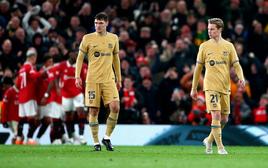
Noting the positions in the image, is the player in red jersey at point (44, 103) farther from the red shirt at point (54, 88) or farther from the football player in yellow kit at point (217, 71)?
the football player in yellow kit at point (217, 71)

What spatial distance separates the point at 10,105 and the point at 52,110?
4.42 ft

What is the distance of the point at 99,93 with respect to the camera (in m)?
18.4

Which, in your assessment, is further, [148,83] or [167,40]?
[167,40]

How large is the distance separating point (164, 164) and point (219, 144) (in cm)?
318

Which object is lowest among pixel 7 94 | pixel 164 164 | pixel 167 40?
pixel 164 164

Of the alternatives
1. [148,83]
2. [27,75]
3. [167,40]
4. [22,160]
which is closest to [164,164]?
[22,160]

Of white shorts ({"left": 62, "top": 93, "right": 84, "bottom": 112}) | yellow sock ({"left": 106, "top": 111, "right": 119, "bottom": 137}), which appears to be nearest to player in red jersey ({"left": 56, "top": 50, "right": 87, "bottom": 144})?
white shorts ({"left": 62, "top": 93, "right": 84, "bottom": 112})

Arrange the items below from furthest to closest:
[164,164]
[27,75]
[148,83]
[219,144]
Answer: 1. [148,83]
2. [27,75]
3. [219,144]
4. [164,164]

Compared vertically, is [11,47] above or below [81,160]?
above

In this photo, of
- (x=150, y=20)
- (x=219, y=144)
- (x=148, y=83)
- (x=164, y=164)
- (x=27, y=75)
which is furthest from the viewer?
(x=150, y=20)

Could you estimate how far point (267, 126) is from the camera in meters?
24.6

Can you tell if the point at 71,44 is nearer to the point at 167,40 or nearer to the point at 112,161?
the point at 167,40

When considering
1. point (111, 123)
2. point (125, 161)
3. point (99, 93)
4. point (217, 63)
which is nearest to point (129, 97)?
point (111, 123)

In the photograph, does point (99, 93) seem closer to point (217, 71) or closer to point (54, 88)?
point (217, 71)
